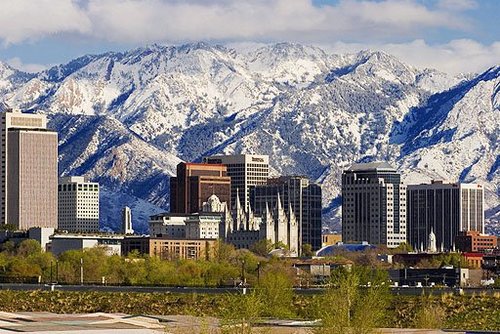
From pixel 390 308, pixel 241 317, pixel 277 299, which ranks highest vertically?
pixel 241 317

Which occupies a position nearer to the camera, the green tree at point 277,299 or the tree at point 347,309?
the tree at point 347,309

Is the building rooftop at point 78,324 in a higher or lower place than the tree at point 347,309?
lower

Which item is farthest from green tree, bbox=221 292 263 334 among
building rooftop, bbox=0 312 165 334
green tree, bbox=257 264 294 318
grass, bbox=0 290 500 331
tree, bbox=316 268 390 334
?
green tree, bbox=257 264 294 318

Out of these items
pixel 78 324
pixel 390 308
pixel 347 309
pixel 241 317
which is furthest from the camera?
pixel 390 308

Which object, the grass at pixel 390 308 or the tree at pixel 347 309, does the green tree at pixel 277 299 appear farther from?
the tree at pixel 347 309

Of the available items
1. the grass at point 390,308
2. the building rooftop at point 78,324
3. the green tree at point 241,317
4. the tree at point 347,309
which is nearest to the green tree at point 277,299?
the grass at point 390,308

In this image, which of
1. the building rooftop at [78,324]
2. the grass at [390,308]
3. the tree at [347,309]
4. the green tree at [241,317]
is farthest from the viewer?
the grass at [390,308]

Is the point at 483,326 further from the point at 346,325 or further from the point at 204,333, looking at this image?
the point at 204,333

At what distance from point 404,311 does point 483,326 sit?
49.4ft

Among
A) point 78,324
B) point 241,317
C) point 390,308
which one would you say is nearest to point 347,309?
point 241,317

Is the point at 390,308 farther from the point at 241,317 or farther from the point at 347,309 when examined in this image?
the point at 241,317

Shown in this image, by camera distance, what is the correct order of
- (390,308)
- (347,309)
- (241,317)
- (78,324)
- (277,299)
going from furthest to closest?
(277,299) < (390,308) < (78,324) < (347,309) < (241,317)

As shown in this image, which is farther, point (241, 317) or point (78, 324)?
point (78, 324)

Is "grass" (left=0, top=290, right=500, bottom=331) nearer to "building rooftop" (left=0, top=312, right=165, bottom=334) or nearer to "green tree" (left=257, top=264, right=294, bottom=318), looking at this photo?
"green tree" (left=257, top=264, right=294, bottom=318)
